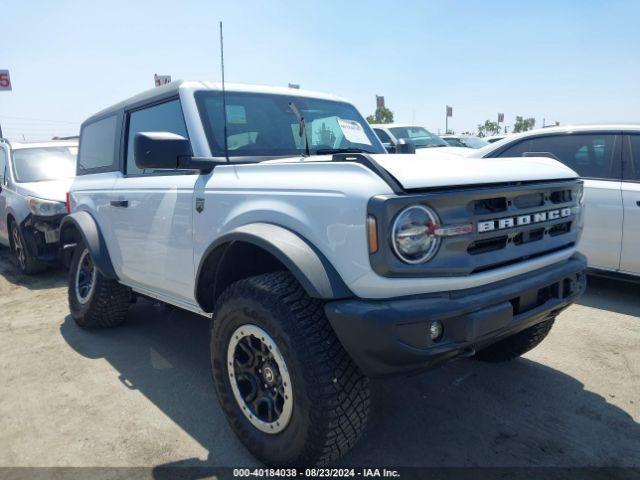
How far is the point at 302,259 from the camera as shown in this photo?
205 cm

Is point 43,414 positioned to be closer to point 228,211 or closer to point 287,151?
point 228,211

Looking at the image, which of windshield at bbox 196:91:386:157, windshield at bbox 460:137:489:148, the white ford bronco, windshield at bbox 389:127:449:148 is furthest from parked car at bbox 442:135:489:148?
the white ford bronco

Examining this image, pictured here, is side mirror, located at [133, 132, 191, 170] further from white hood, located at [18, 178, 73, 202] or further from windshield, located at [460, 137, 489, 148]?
windshield, located at [460, 137, 489, 148]

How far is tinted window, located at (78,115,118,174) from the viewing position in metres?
4.11

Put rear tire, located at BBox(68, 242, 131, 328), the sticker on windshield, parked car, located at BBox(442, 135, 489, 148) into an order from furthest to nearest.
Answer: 1. parked car, located at BBox(442, 135, 489, 148)
2. rear tire, located at BBox(68, 242, 131, 328)
3. the sticker on windshield

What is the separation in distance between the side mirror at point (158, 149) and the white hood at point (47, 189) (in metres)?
4.37

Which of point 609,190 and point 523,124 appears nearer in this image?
point 609,190

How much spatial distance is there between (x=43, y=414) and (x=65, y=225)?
200 cm

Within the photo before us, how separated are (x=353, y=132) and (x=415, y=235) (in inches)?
69.7

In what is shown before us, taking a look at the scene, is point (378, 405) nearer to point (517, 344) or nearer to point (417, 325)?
point (517, 344)

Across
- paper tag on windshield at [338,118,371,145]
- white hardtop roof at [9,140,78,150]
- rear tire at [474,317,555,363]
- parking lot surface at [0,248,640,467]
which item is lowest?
parking lot surface at [0,248,640,467]

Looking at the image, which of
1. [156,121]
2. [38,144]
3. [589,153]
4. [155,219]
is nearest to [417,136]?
[589,153]

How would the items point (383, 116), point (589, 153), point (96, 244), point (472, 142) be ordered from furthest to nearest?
point (383, 116), point (472, 142), point (589, 153), point (96, 244)

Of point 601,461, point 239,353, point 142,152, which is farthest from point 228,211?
point 601,461
